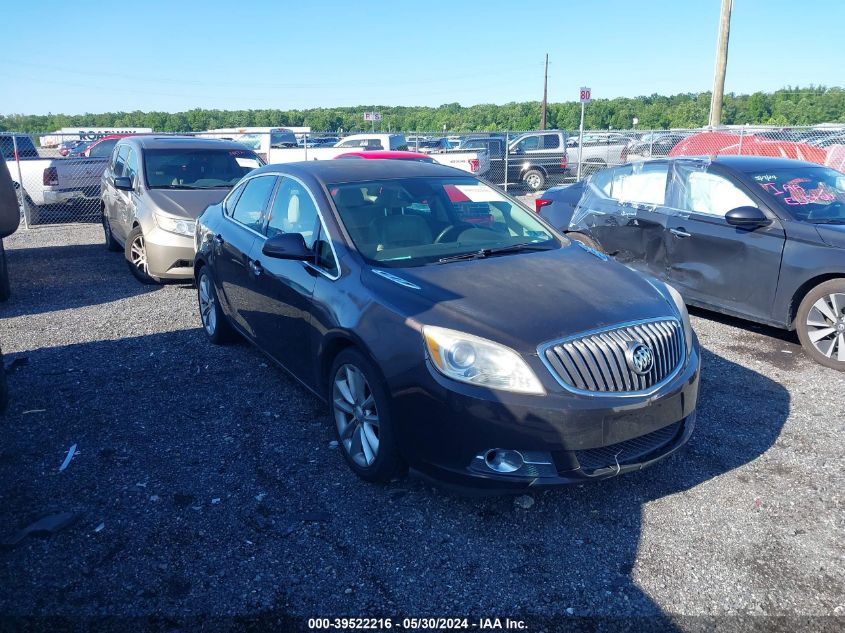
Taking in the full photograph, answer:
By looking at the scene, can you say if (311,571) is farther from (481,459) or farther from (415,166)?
(415,166)

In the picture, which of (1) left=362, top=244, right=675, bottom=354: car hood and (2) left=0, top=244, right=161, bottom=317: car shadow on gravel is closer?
(1) left=362, top=244, right=675, bottom=354: car hood

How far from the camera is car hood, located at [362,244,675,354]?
331 cm

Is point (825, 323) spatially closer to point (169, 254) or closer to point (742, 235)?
point (742, 235)

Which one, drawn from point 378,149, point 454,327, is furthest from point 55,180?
point 454,327

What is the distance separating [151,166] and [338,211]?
5643 mm

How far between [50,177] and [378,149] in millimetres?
7965

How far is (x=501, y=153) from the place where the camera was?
70.6 ft

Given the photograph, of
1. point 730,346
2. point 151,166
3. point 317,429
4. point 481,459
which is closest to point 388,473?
point 481,459

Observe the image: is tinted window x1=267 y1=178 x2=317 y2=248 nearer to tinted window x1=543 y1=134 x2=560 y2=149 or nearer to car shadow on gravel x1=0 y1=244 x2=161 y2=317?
car shadow on gravel x1=0 y1=244 x2=161 y2=317

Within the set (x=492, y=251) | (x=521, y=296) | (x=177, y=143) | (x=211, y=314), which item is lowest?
(x=211, y=314)

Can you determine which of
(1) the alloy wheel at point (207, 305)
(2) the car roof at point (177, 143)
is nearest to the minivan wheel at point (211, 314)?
(1) the alloy wheel at point (207, 305)

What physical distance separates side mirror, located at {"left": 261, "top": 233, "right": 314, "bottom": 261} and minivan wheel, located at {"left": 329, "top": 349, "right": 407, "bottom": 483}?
0.68 metres

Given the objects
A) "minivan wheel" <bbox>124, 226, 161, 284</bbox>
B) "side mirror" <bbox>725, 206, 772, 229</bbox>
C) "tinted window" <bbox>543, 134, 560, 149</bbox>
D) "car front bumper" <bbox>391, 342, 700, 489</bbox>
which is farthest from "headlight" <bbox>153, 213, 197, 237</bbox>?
"tinted window" <bbox>543, 134, 560, 149</bbox>

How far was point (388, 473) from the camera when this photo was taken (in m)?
3.59
